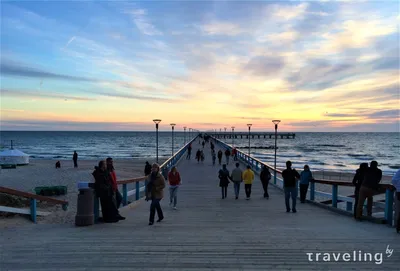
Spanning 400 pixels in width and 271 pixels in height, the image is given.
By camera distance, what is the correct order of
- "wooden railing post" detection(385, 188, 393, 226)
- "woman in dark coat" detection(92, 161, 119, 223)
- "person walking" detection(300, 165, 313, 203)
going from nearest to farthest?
"wooden railing post" detection(385, 188, 393, 226), "woman in dark coat" detection(92, 161, 119, 223), "person walking" detection(300, 165, 313, 203)

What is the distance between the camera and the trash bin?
7.23 meters

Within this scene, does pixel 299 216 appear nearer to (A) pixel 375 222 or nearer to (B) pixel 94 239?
(A) pixel 375 222

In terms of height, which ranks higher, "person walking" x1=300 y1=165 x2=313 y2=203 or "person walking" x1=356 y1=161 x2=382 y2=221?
"person walking" x1=356 y1=161 x2=382 y2=221

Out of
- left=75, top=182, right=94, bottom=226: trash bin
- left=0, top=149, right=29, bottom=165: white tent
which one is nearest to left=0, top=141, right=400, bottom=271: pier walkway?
left=75, top=182, right=94, bottom=226: trash bin

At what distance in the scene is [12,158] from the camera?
4088 centimetres

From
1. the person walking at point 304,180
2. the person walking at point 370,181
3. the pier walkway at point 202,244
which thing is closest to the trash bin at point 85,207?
the pier walkway at point 202,244

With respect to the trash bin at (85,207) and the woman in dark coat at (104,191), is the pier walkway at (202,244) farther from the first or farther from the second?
the woman in dark coat at (104,191)

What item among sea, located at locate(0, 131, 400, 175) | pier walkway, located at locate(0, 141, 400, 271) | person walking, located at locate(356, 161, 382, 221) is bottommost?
sea, located at locate(0, 131, 400, 175)

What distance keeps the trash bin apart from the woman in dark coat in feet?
0.76

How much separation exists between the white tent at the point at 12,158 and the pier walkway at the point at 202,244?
36.5 metres

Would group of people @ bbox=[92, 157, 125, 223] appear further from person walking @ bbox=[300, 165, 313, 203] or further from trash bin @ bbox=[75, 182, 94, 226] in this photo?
person walking @ bbox=[300, 165, 313, 203]

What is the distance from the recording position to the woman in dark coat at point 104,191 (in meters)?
7.50

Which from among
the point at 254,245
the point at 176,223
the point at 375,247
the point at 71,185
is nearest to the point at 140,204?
the point at 176,223

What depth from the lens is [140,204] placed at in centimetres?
1149
